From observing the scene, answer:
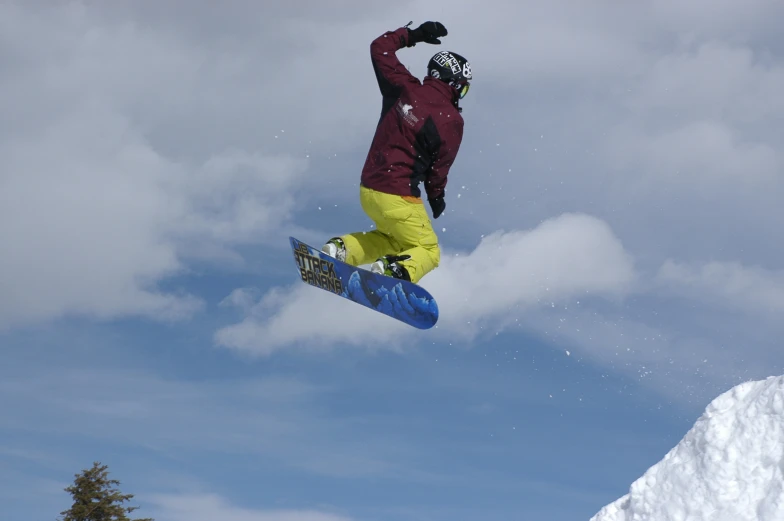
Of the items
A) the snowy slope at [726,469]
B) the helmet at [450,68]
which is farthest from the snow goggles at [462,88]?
the snowy slope at [726,469]

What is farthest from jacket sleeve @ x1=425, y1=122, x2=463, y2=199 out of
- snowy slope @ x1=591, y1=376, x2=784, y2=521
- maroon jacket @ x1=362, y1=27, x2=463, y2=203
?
snowy slope @ x1=591, y1=376, x2=784, y2=521

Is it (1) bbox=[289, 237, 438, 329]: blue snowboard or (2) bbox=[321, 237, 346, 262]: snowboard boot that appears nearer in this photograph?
(1) bbox=[289, 237, 438, 329]: blue snowboard

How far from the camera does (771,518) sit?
6754mm

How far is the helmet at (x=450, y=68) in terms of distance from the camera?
31.4ft

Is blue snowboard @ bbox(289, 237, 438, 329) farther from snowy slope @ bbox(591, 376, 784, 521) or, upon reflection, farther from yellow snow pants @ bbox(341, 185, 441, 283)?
snowy slope @ bbox(591, 376, 784, 521)

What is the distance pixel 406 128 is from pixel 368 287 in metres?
1.87

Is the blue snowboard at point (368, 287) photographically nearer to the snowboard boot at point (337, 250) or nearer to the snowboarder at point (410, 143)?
the snowboard boot at point (337, 250)

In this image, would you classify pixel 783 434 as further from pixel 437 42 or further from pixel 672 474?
pixel 437 42

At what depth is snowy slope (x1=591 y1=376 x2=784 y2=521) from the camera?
22.9 ft

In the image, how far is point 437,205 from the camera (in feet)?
33.3

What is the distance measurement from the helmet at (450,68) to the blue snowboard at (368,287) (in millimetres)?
2306

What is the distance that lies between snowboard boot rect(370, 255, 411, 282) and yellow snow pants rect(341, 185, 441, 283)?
2.1 inches

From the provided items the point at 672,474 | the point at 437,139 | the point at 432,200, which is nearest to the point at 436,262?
the point at 432,200

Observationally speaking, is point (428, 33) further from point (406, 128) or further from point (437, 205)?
point (437, 205)
